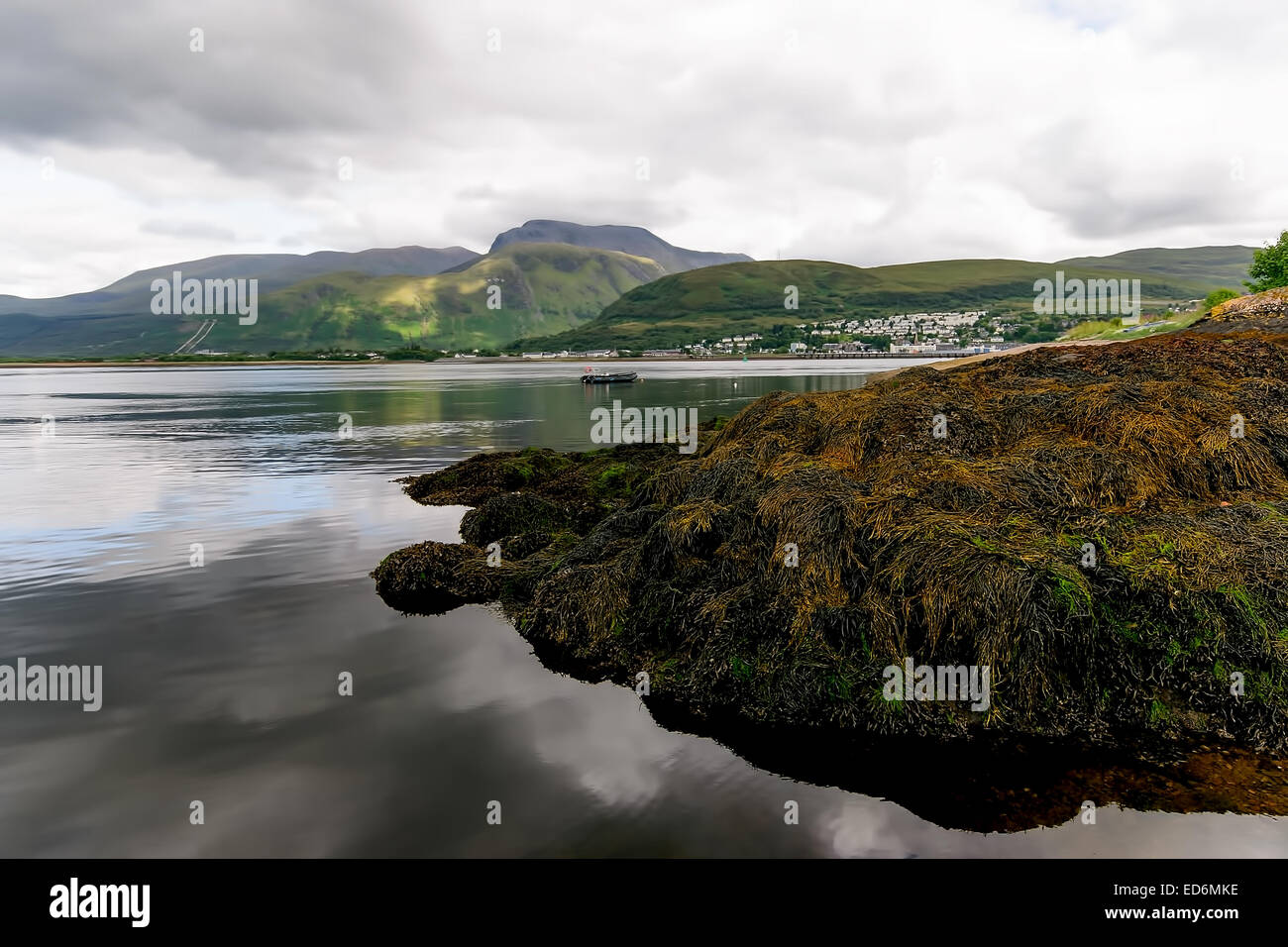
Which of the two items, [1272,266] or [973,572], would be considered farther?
[1272,266]

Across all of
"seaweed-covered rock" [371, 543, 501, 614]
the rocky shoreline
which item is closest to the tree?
the rocky shoreline

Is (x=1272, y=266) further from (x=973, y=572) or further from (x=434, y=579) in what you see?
(x=434, y=579)

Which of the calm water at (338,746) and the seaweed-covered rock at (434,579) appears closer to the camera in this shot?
the calm water at (338,746)

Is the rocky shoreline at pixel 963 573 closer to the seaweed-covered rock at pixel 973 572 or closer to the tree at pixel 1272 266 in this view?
the seaweed-covered rock at pixel 973 572

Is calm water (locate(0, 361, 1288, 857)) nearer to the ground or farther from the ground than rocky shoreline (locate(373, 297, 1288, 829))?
nearer to the ground

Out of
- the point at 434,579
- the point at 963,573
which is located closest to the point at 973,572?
the point at 963,573

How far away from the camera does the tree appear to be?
60812mm

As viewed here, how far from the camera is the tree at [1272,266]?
200 feet

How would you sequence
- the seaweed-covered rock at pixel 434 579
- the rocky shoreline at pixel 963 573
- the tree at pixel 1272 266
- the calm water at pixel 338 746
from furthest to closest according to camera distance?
the tree at pixel 1272 266 < the seaweed-covered rock at pixel 434 579 < the rocky shoreline at pixel 963 573 < the calm water at pixel 338 746

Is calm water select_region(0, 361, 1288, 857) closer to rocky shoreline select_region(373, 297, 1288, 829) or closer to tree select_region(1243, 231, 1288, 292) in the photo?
rocky shoreline select_region(373, 297, 1288, 829)

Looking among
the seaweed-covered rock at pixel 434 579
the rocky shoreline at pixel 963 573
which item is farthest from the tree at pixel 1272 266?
the seaweed-covered rock at pixel 434 579

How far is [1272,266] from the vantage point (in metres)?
63.4
